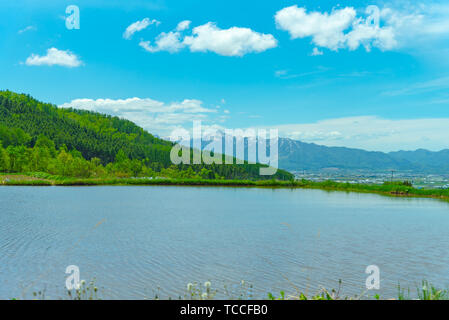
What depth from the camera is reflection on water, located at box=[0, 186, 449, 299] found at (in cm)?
1228

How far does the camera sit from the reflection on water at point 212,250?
484 inches

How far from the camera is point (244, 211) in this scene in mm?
31812

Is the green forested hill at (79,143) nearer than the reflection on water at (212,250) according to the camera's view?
No

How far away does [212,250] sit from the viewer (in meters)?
16.7

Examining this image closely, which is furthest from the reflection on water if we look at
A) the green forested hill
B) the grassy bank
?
the green forested hill

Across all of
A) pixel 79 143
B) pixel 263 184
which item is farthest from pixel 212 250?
pixel 79 143

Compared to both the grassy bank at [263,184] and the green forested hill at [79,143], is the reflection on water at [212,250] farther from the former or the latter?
the green forested hill at [79,143]

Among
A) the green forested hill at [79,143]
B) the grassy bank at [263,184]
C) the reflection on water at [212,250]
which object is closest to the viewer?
the reflection on water at [212,250]

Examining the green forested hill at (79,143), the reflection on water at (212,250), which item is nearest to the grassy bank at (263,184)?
the reflection on water at (212,250)

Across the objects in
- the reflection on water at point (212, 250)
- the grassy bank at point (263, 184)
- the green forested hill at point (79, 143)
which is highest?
the green forested hill at point (79, 143)
